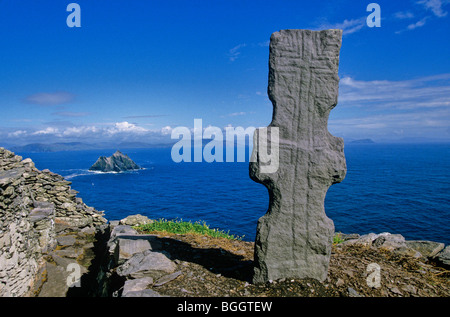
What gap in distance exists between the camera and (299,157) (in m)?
5.52

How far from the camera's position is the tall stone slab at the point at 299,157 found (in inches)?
211

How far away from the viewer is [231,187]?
52625 mm

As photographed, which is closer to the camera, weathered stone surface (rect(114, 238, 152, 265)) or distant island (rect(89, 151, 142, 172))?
weathered stone surface (rect(114, 238, 152, 265))

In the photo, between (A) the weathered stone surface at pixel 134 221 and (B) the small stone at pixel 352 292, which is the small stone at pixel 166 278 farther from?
(A) the weathered stone surface at pixel 134 221

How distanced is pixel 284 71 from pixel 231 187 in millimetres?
47796

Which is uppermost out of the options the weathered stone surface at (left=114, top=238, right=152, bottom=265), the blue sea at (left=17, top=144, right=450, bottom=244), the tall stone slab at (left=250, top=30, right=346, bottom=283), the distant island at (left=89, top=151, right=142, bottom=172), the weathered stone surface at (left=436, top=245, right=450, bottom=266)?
the tall stone slab at (left=250, top=30, right=346, bottom=283)

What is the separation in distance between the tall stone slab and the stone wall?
6755 millimetres

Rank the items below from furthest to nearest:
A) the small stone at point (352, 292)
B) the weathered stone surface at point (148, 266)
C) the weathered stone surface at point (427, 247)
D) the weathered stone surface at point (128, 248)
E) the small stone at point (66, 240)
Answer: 1. the small stone at point (66, 240)
2. the weathered stone surface at point (427, 247)
3. the weathered stone surface at point (128, 248)
4. the weathered stone surface at point (148, 266)
5. the small stone at point (352, 292)

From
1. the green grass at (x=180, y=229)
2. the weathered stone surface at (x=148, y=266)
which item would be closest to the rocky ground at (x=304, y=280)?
the weathered stone surface at (x=148, y=266)

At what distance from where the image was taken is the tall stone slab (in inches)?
211

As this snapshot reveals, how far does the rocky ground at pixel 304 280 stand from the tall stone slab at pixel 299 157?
0.35 m

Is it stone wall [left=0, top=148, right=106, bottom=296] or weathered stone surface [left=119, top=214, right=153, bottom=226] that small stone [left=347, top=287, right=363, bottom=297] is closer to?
stone wall [left=0, top=148, right=106, bottom=296]

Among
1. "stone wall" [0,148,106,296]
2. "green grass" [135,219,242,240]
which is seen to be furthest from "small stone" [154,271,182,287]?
"stone wall" [0,148,106,296]

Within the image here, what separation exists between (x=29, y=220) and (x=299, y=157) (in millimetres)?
9291
